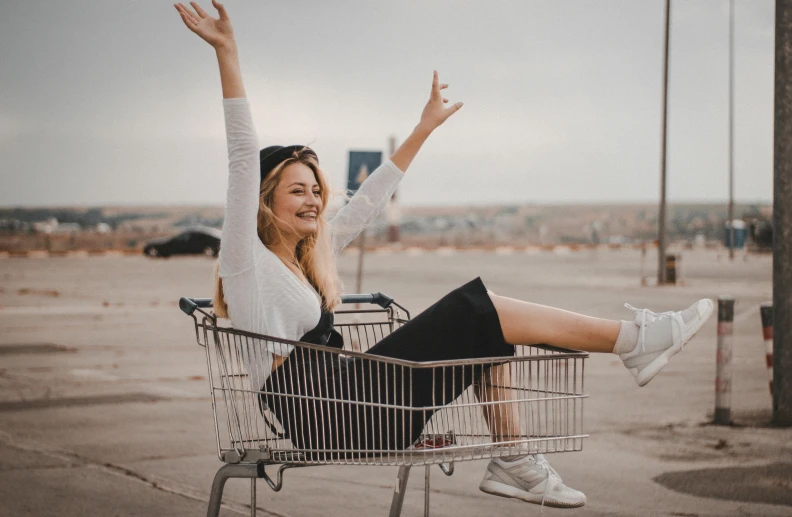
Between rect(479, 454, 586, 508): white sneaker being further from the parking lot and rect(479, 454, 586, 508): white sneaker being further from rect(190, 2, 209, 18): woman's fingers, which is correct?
rect(190, 2, 209, 18): woman's fingers

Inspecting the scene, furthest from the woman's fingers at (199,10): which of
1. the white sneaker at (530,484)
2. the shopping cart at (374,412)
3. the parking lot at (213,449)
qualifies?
the parking lot at (213,449)

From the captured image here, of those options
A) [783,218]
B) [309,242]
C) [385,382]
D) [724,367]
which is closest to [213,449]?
[309,242]

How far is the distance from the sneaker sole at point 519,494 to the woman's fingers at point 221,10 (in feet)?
6.07

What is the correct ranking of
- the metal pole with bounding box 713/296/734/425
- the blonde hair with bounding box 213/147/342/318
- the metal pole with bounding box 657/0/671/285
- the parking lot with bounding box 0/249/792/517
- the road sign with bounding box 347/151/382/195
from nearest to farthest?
1. the blonde hair with bounding box 213/147/342/318
2. the parking lot with bounding box 0/249/792/517
3. the metal pole with bounding box 713/296/734/425
4. the road sign with bounding box 347/151/382/195
5. the metal pole with bounding box 657/0/671/285

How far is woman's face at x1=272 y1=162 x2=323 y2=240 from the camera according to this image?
3.90 m

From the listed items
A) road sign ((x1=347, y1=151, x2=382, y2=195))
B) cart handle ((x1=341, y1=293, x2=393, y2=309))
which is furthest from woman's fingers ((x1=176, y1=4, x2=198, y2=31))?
road sign ((x1=347, y1=151, x2=382, y2=195))

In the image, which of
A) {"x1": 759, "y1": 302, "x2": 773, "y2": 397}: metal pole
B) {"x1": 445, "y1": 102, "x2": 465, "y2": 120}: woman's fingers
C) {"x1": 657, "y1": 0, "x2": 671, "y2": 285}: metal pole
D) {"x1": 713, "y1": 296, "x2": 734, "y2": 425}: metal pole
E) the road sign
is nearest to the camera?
{"x1": 445, "y1": 102, "x2": 465, "y2": 120}: woman's fingers

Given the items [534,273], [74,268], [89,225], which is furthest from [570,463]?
[89,225]

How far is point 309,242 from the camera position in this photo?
405 centimetres

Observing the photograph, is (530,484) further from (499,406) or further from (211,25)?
(211,25)

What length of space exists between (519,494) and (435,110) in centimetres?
170

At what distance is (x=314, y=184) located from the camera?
13.1 ft

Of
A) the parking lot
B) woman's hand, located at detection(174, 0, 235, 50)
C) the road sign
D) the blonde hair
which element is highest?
the road sign

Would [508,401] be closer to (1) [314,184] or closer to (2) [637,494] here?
(1) [314,184]
